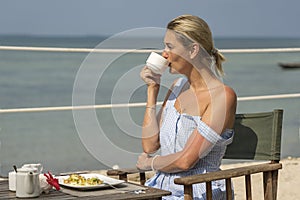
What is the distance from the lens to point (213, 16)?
26.5 metres

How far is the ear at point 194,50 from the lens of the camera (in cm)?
302

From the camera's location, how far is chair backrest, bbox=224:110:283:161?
312 centimetres

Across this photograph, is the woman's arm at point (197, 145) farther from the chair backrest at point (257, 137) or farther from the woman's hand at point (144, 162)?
the chair backrest at point (257, 137)

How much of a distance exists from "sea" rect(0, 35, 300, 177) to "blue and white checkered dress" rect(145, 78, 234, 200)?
0.16 meters

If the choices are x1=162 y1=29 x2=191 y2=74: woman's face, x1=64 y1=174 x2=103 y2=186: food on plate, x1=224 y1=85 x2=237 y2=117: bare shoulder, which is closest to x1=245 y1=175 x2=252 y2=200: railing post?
x1=224 y1=85 x2=237 y2=117: bare shoulder

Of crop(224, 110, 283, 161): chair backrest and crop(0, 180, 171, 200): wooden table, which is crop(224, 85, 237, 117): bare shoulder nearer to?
crop(224, 110, 283, 161): chair backrest

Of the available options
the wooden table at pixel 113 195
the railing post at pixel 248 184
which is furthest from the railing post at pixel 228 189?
the wooden table at pixel 113 195

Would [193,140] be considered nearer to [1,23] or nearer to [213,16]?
[213,16]

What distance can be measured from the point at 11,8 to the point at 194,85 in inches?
1191

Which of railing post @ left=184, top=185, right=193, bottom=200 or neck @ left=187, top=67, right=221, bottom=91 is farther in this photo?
neck @ left=187, top=67, right=221, bottom=91

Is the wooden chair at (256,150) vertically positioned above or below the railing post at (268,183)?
above

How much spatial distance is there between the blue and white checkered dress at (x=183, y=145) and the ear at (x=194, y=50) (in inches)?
8.9

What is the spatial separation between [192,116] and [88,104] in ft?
3.56

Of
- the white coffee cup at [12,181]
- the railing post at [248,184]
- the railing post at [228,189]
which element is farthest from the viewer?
the railing post at [248,184]
